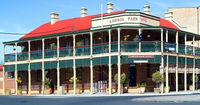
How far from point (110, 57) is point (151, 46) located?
13.3 feet

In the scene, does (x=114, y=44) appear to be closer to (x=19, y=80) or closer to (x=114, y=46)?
(x=114, y=46)

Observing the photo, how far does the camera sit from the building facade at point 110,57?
35.7 meters

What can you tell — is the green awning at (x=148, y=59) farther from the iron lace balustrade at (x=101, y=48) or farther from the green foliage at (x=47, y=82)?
the green foliage at (x=47, y=82)

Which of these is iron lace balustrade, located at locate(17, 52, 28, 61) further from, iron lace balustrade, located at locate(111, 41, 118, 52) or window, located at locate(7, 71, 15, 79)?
iron lace balustrade, located at locate(111, 41, 118, 52)

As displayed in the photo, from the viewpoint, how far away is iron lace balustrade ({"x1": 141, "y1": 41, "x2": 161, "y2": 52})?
35688 mm

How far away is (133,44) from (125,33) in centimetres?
345

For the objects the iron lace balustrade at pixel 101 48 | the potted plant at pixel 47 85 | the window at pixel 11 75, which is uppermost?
the iron lace balustrade at pixel 101 48

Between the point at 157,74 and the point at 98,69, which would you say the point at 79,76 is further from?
the point at 157,74

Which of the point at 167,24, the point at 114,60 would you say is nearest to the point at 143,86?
the point at 114,60

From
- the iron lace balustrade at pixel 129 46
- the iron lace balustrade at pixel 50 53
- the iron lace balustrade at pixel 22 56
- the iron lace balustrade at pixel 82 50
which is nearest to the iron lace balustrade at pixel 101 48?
the iron lace balustrade at pixel 82 50

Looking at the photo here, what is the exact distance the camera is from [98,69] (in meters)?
40.2

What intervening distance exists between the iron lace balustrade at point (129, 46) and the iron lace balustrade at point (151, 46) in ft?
1.92

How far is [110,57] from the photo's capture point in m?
35.8

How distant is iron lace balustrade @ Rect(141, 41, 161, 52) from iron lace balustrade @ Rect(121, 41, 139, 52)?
1.92 ft
